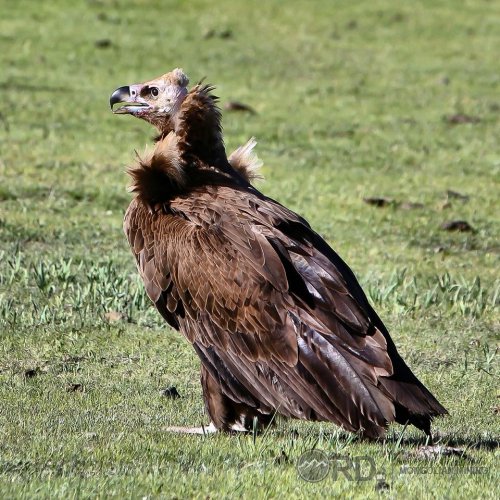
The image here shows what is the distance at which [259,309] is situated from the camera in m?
6.41

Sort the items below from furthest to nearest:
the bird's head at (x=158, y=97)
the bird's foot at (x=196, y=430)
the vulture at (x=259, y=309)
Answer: the bird's head at (x=158, y=97) < the bird's foot at (x=196, y=430) < the vulture at (x=259, y=309)

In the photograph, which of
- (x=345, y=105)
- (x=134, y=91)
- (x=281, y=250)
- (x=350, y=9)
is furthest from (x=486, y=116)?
(x=281, y=250)

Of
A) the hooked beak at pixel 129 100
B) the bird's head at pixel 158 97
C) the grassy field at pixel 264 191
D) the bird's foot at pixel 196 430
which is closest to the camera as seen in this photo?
the grassy field at pixel 264 191

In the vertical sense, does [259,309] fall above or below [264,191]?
above

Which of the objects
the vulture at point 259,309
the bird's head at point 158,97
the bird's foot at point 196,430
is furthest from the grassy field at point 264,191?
the bird's head at point 158,97

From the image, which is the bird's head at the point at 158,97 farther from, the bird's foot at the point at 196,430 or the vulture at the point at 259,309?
the bird's foot at the point at 196,430

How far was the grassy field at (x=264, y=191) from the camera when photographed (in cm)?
588

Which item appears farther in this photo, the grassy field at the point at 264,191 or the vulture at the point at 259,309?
the vulture at the point at 259,309

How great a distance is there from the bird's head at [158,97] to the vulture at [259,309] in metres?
0.80

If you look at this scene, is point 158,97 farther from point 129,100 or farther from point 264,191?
point 264,191

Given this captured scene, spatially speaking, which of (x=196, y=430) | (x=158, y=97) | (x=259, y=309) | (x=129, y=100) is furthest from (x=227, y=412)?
(x=129, y=100)

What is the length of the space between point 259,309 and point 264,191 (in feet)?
24.7

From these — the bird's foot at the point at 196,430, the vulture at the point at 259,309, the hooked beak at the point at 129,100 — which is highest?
the hooked beak at the point at 129,100

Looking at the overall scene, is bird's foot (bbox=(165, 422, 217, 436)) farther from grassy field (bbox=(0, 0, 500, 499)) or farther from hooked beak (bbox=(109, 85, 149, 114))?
hooked beak (bbox=(109, 85, 149, 114))
